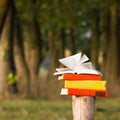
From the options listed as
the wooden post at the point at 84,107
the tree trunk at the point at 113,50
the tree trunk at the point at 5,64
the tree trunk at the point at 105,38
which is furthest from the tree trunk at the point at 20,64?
the wooden post at the point at 84,107

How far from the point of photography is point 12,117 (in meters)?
12.1

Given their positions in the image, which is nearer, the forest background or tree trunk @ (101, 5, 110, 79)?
the forest background

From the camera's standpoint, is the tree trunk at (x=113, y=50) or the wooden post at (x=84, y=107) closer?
the wooden post at (x=84, y=107)

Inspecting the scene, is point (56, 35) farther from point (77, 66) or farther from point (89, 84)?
point (89, 84)

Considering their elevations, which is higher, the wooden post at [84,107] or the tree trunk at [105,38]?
the tree trunk at [105,38]

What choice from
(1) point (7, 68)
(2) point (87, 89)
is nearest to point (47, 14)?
(1) point (7, 68)

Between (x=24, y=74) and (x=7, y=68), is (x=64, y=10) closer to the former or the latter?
(x=24, y=74)

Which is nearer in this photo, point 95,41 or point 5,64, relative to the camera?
point 5,64

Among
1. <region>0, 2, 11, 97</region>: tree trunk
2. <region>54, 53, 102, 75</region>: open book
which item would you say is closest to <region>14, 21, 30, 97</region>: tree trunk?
<region>0, 2, 11, 97</region>: tree trunk

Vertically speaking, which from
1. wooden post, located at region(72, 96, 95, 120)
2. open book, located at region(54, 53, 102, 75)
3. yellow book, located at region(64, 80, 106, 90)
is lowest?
wooden post, located at region(72, 96, 95, 120)

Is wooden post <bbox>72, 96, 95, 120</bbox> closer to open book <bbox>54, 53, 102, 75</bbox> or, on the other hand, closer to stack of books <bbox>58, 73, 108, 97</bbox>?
stack of books <bbox>58, 73, 108, 97</bbox>

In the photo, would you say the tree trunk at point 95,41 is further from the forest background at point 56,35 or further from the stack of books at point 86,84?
the stack of books at point 86,84

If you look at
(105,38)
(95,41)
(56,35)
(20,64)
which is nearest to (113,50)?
(105,38)

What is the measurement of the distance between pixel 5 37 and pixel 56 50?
11.6 metres
